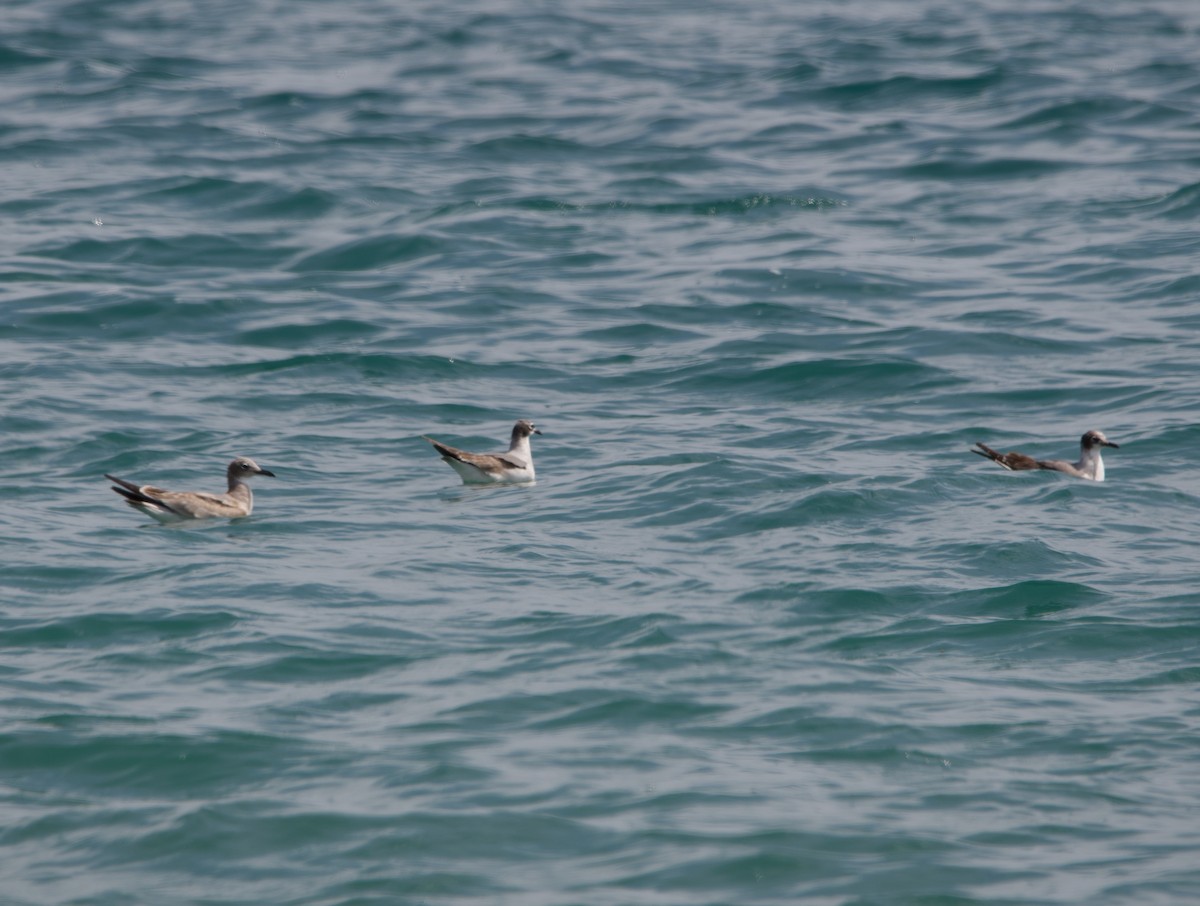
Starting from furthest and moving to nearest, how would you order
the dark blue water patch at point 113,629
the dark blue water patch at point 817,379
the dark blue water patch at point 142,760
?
the dark blue water patch at point 817,379 → the dark blue water patch at point 113,629 → the dark blue water patch at point 142,760

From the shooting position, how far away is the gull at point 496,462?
1622 cm

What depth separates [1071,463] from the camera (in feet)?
53.3

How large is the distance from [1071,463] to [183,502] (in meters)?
8.06

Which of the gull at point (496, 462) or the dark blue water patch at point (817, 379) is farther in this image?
the dark blue water patch at point (817, 379)

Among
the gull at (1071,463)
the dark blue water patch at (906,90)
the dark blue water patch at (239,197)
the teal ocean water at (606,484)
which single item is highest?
the dark blue water patch at (906,90)

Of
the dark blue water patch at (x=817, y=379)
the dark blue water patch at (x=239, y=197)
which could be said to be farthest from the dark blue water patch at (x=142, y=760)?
the dark blue water patch at (x=239, y=197)

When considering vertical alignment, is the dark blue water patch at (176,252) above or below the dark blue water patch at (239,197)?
below

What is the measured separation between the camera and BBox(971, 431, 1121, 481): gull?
16109 mm

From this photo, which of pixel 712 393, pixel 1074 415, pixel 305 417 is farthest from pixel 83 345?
pixel 1074 415

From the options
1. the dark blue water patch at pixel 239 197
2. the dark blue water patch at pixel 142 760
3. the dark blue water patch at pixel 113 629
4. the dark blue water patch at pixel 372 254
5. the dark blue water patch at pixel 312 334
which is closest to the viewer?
the dark blue water patch at pixel 142 760

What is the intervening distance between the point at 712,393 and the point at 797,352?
1748 mm

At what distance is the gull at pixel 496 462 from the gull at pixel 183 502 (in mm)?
1916

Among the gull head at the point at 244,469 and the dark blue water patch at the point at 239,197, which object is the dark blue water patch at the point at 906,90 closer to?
the dark blue water patch at the point at 239,197

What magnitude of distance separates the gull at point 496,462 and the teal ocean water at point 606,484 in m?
0.27
